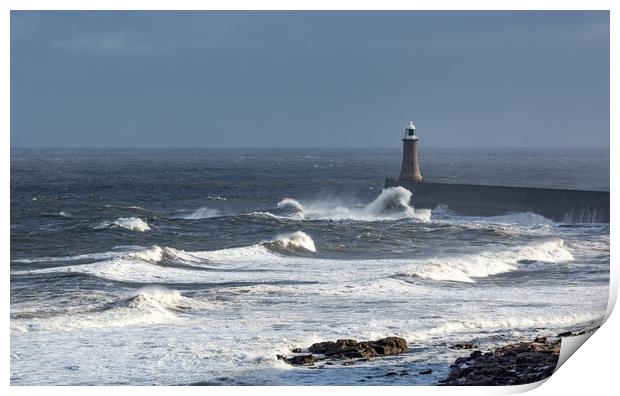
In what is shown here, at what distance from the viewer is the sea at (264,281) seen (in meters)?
7.46

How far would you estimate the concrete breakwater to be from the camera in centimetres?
1575

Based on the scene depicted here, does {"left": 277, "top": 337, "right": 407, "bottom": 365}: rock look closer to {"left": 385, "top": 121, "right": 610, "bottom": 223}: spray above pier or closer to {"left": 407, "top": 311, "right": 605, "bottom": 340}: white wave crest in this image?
{"left": 407, "top": 311, "right": 605, "bottom": 340}: white wave crest

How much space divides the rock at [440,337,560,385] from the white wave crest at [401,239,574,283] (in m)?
3.27

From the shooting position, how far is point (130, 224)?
12.8 m

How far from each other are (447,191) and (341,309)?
844 centimetres

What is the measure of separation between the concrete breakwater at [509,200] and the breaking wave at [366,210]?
0.43 meters

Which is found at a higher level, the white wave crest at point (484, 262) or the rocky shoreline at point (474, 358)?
the white wave crest at point (484, 262)

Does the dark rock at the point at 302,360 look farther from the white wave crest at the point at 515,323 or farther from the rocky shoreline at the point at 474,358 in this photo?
the white wave crest at the point at 515,323

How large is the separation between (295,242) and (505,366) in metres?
4.96

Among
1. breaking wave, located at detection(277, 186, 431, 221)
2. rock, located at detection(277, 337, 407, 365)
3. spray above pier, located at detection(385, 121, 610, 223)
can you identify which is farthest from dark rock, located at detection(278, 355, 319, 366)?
spray above pier, located at detection(385, 121, 610, 223)

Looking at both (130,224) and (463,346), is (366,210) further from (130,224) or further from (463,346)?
(463,346)

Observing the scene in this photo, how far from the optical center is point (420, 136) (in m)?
11.9

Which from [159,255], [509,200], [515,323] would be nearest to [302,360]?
[515,323]

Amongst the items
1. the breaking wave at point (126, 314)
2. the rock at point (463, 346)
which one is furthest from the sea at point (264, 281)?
the rock at point (463, 346)
